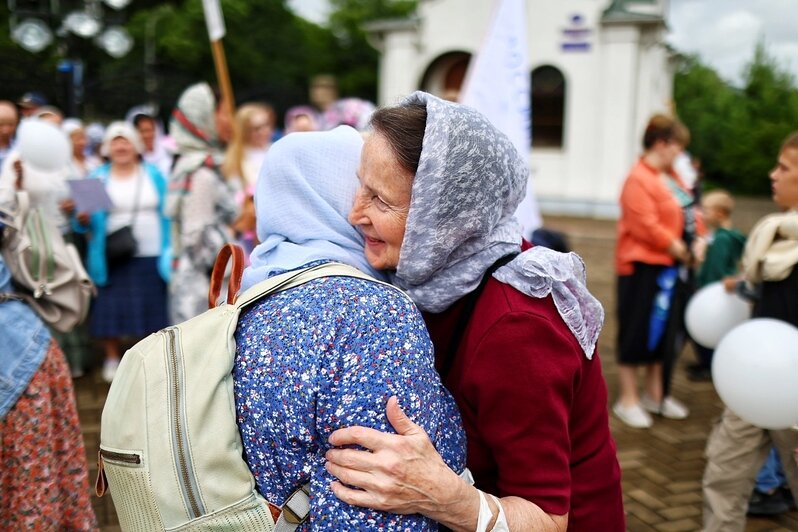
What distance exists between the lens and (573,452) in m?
1.54

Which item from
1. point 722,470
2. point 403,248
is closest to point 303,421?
Result: point 403,248

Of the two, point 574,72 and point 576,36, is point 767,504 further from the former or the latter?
point 576,36

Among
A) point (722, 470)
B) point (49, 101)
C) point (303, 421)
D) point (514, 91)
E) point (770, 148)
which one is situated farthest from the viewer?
point (770, 148)

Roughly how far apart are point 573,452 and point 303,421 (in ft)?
2.21

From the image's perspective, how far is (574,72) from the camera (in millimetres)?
18109

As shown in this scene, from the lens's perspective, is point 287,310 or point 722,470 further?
point 722,470

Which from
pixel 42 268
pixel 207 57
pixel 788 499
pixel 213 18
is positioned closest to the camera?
pixel 42 268

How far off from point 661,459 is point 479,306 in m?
3.38

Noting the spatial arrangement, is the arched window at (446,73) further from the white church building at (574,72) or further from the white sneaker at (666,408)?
the white sneaker at (666,408)

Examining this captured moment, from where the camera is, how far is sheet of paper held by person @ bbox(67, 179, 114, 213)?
491cm

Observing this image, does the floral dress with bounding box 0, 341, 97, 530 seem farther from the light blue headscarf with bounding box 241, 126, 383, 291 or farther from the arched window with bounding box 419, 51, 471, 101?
the arched window with bounding box 419, 51, 471, 101

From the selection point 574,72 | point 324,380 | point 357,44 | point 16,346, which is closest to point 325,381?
point 324,380

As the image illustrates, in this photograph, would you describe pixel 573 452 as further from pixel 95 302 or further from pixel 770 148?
pixel 770 148

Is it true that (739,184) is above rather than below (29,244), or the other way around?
below
